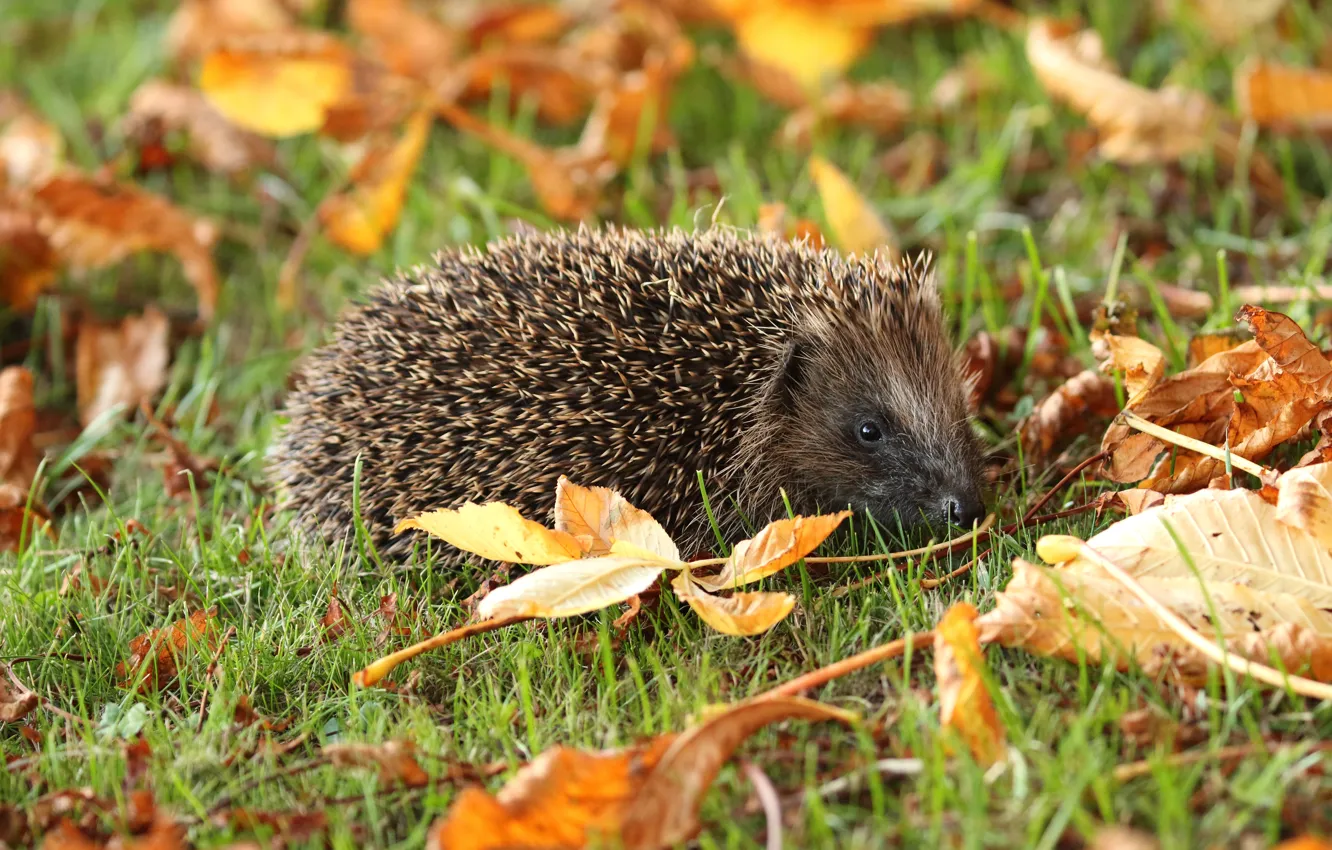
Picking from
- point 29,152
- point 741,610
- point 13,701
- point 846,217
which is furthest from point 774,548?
point 29,152

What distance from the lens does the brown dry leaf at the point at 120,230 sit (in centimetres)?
615

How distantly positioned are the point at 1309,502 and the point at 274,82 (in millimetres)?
4915

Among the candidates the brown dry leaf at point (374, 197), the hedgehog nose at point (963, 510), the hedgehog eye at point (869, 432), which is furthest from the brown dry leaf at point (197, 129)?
the hedgehog nose at point (963, 510)

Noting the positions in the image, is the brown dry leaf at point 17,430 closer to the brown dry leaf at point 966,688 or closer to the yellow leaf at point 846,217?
the yellow leaf at point 846,217

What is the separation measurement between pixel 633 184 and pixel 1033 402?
7.96 ft

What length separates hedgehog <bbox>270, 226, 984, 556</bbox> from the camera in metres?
4.13

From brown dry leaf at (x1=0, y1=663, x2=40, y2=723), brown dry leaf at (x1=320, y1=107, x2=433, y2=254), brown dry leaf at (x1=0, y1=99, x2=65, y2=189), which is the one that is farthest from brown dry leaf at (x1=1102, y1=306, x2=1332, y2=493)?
brown dry leaf at (x1=0, y1=99, x2=65, y2=189)

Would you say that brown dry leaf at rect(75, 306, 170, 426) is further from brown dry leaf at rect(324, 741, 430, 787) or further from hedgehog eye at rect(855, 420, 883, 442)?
hedgehog eye at rect(855, 420, 883, 442)

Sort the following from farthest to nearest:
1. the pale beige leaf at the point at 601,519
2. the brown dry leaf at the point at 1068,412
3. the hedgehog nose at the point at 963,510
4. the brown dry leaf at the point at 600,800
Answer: the brown dry leaf at the point at 1068,412, the hedgehog nose at the point at 963,510, the pale beige leaf at the point at 601,519, the brown dry leaf at the point at 600,800

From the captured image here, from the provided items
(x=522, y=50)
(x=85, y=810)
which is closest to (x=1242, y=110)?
(x=522, y=50)

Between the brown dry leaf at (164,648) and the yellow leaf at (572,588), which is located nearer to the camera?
the yellow leaf at (572,588)

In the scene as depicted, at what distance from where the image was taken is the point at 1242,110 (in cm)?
604

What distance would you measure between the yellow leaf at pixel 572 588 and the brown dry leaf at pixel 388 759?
0.42 meters

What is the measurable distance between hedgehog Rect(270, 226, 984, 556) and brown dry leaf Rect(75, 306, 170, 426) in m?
1.55
